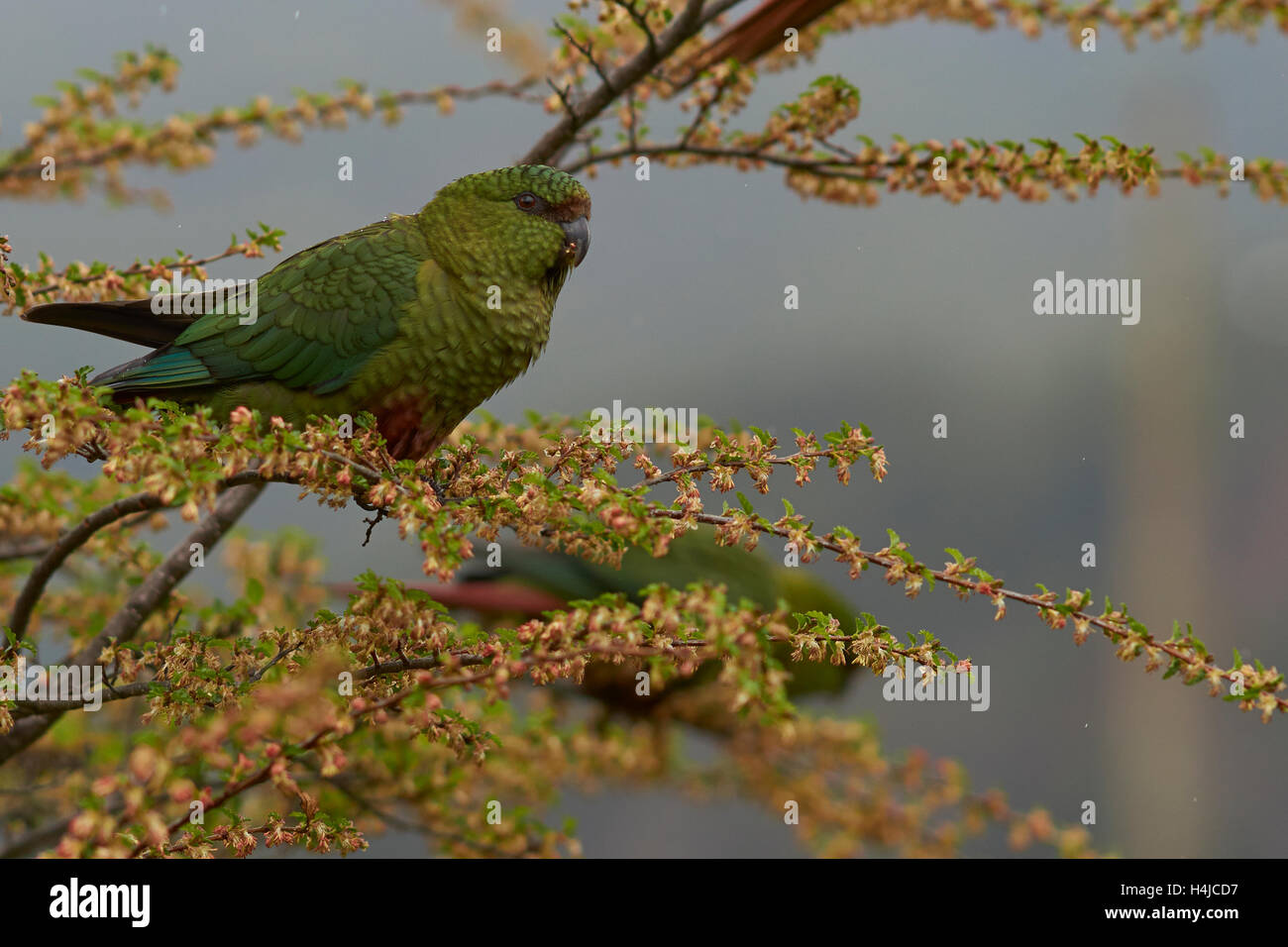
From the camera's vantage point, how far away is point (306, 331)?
1878 millimetres

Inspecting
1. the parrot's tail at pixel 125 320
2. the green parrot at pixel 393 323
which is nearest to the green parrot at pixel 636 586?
the green parrot at pixel 393 323

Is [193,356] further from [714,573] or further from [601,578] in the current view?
[714,573]

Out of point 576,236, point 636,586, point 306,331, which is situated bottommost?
point 636,586

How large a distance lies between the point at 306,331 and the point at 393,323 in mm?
155

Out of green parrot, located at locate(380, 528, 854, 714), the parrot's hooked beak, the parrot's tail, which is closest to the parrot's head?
the parrot's hooked beak

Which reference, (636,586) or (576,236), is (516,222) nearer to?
(576,236)

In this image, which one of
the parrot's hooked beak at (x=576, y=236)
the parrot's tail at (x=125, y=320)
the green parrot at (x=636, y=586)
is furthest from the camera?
the green parrot at (x=636, y=586)

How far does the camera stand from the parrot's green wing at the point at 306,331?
187 centimetres

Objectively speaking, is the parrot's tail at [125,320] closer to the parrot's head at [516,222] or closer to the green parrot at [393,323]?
the green parrot at [393,323]

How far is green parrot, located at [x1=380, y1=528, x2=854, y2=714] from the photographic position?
267 centimetres

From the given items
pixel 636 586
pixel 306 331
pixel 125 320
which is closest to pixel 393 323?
pixel 306 331

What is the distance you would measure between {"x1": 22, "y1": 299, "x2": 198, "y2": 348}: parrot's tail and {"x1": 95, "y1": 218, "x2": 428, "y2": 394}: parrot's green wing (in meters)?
0.04

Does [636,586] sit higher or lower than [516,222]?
lower

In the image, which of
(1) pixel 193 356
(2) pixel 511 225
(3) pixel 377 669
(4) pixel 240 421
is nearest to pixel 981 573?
(3) pixel 377 669
